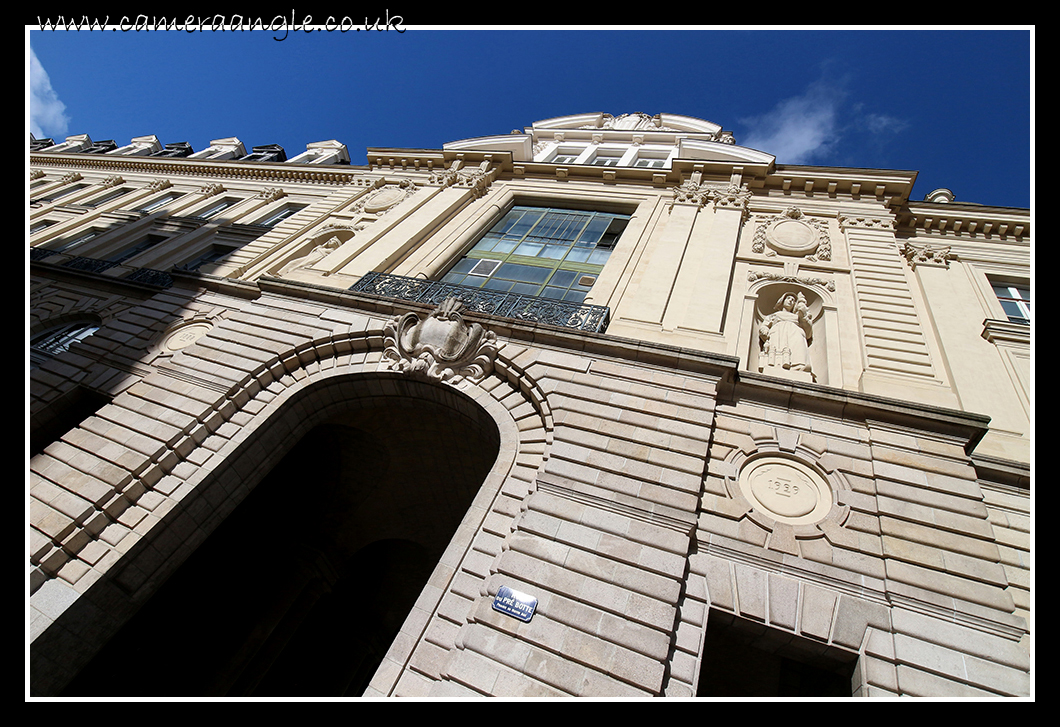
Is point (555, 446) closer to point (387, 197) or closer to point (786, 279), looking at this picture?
point (786, 279)

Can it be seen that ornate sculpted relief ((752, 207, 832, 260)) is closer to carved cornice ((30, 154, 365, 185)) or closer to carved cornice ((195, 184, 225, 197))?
carved cornice ((30, 154, 365, 185))

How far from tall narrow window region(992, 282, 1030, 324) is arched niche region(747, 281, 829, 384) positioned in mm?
5252

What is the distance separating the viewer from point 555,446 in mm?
8867

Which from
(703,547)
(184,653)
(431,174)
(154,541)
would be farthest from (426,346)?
(431,174)

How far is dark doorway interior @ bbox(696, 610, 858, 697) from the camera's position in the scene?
6969 millimetres

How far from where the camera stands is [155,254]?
1959 centimetres

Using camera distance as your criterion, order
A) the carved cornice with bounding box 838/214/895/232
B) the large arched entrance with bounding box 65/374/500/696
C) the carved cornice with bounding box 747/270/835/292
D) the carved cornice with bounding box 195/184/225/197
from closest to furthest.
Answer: the large arched entrance with bounding box 65/374/500/696 → the carved cornice with bounding box 747/270/835/292 → the carved cornice with bounding box 838/214/895/232 → the carved cornice with bounding box 195/184/225/197

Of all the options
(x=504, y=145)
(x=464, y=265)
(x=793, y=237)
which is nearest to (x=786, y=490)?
(x=793, y=237)

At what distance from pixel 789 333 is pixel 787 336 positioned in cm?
15

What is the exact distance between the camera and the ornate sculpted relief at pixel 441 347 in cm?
1061

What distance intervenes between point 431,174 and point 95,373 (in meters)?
13.9

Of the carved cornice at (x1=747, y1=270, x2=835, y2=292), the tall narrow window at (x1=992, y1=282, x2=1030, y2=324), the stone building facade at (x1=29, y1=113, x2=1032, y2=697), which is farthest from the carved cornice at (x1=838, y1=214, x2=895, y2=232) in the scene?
the carved cornice at (x1=747, y1=270, x2=835, y2=292)

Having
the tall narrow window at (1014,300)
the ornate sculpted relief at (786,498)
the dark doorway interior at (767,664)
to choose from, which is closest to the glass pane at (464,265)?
the ornate sculpted relief at (786,498)
